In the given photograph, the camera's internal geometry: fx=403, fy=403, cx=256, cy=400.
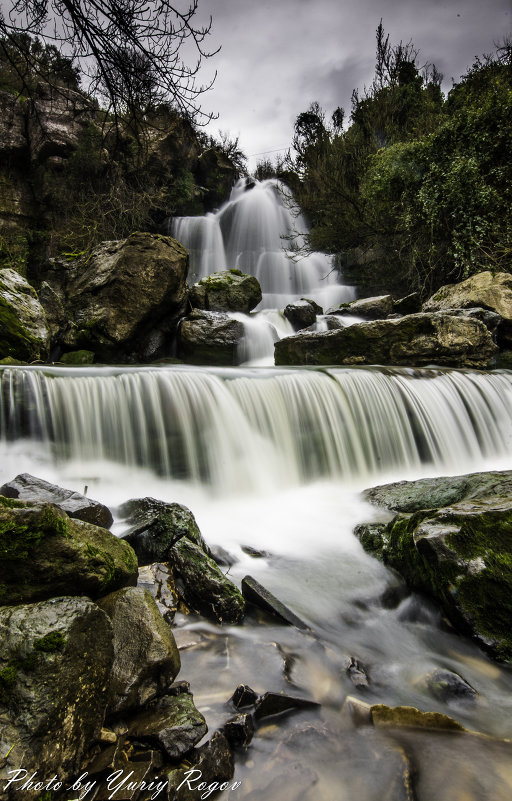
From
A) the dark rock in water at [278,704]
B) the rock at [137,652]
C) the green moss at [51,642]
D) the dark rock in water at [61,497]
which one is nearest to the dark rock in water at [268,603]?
the dark rock in water at [278,704]

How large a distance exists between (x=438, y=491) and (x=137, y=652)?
10.9 ft

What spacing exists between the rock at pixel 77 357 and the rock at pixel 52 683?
8010 millimetres

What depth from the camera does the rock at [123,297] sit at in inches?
354

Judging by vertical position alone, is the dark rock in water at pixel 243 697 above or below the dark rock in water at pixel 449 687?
above

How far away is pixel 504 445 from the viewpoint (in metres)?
6.93

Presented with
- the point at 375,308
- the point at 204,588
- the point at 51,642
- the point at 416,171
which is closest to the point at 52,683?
the point at 51,642

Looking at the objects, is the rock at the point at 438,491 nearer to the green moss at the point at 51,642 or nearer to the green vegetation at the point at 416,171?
the green moss at the point at 51,642

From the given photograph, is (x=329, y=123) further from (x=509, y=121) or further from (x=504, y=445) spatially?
(x=504, y=445)

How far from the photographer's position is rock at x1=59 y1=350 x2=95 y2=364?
8.73m

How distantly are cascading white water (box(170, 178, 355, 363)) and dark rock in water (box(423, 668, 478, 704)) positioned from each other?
45.9 feet

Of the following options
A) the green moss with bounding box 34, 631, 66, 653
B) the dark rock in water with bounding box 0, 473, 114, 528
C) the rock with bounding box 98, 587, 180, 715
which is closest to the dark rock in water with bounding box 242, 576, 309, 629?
the rock with bounding box 98, 587, 180, 715

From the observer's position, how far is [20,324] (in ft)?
23.8

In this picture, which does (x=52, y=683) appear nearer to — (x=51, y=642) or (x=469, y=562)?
(x=51, y=642)

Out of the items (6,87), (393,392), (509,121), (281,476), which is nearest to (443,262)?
(509,121)
